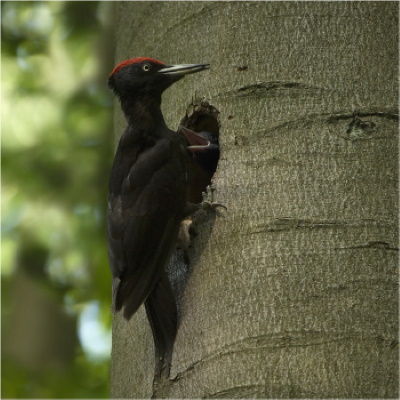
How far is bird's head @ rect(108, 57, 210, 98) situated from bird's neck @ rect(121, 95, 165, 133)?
0.12ft

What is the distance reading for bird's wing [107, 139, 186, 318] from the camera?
10.7ft

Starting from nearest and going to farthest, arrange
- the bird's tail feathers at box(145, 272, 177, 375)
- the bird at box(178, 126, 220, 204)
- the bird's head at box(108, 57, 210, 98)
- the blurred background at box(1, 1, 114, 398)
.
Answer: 1. the bird's tail feathers at box(145, 272, 177, 375)
2. the bird's head at box(108, 57, 210, 98)
3. the bird at box(178, 126, 220, 204)
4. the blurred background at box(1, 1, 114, 398)

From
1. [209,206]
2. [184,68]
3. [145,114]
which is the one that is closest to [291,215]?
[209,206]

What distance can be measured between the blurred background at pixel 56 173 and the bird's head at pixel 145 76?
1.63 metres

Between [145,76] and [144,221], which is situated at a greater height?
[145,76]

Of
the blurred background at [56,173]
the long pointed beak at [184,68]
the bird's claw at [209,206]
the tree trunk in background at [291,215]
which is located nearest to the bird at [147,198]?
the long pointed beak at [184,68]

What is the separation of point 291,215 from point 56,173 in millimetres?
3059

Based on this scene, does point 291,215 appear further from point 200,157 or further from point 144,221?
point 200,157

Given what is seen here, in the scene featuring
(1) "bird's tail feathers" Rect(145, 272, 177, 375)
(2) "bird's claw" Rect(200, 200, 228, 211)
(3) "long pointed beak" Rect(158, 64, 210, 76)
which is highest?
(3) "long pointed beak" Rect(158, 64, 210, 76)

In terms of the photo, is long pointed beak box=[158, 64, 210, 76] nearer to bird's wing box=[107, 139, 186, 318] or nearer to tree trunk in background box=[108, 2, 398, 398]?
tree trunk in background box=[108, 2, 398, 398]

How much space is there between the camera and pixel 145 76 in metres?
3.89

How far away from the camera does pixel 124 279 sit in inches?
129

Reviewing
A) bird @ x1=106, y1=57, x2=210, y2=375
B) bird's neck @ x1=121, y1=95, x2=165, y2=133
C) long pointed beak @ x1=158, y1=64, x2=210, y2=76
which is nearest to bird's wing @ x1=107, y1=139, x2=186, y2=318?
bird @ x1=106, y1=57, x2=210, y2=375

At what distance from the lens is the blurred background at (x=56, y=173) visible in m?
5.70
